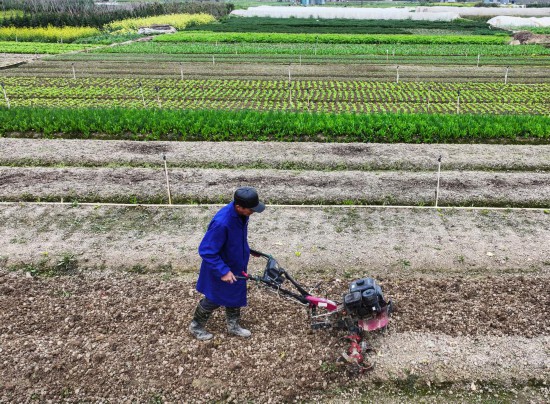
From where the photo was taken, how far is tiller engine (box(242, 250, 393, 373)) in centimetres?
549

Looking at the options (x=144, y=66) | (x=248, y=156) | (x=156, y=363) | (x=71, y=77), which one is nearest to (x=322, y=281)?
(x=156, y=363)

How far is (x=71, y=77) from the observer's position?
2752cm

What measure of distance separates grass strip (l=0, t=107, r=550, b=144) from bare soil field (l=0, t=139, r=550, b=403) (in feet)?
6.68

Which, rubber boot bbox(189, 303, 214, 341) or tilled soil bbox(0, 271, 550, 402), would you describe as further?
rubber boot bbox(189, 303, 214, 341)

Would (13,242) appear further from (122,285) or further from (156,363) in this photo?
(156,363)

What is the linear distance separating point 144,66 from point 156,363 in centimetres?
2909

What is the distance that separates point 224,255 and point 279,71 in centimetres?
2547

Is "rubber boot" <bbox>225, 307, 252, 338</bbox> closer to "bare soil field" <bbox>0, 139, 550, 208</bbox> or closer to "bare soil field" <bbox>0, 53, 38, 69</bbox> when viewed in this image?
"bare soil field" <bbox>0, 139, 550, 208</bbox>

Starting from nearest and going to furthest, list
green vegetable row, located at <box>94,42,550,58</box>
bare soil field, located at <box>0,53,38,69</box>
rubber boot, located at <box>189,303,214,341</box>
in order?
rubber boot, located at <box>189,303,214,341</box>, bare soil field, located at <box>0,53,38,69</box>, green vegetable row, located at <box>94,42,550,58</box>

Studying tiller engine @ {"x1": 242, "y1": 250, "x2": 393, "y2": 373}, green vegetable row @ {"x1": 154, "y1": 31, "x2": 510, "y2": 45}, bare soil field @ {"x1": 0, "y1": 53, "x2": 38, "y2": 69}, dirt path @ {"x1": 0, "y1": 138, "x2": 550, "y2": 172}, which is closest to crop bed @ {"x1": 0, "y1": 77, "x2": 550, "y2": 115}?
dirt path @ {"x1": 0, "y1": 138, "x2": 550, "y2": 172}

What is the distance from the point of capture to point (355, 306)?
18.3ft

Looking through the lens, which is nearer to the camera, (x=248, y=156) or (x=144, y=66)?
(x=248, y=156)

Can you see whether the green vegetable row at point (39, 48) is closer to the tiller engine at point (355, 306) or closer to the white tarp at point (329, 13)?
the tiller engine at point (355, 306)

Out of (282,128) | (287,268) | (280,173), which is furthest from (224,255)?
(282,128)
